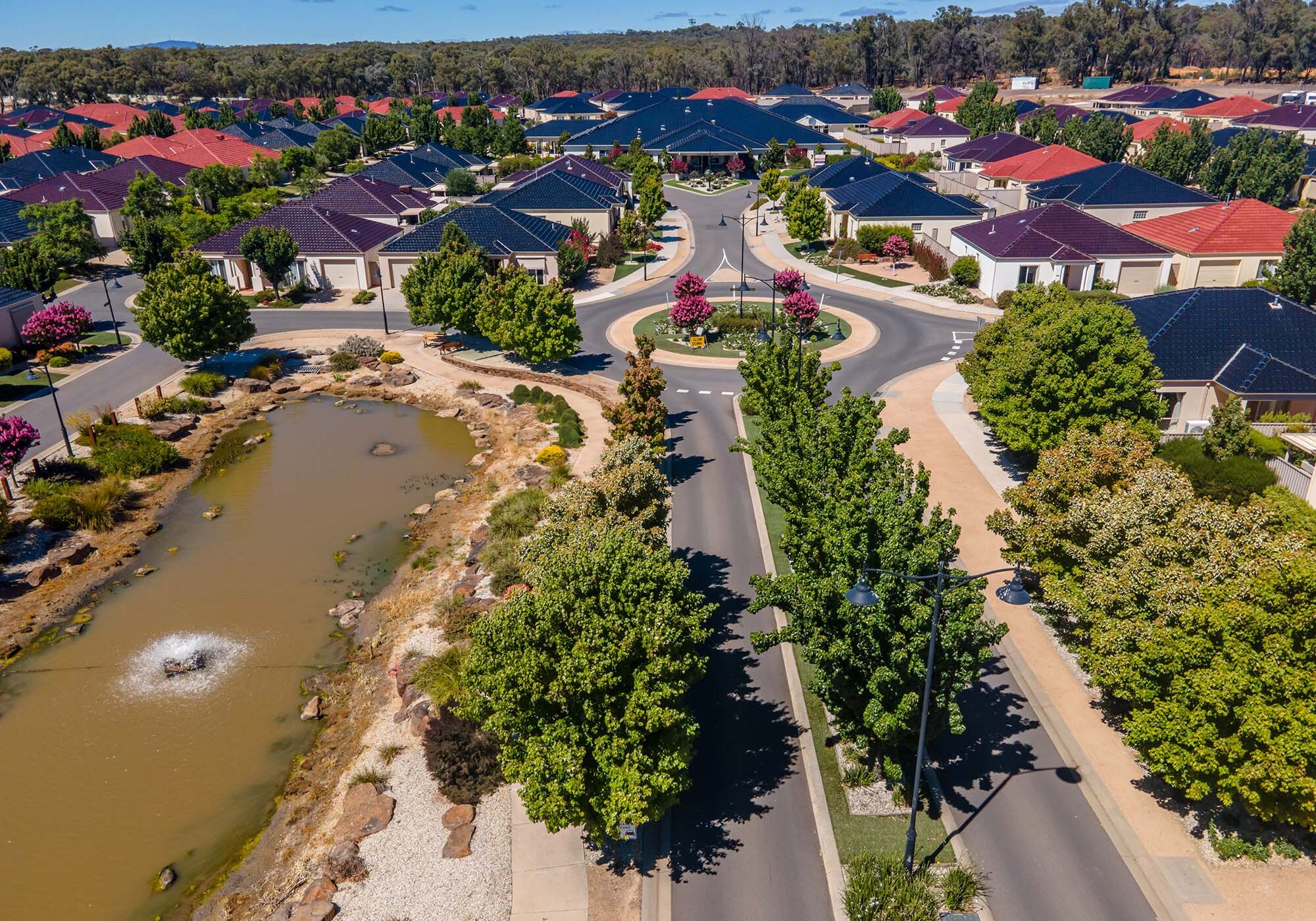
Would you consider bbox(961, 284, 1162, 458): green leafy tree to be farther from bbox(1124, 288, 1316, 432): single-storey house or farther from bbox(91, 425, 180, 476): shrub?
bbox(91, 425, 180, 476): shrub

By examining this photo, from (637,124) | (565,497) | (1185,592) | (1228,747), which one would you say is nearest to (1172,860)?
(1228,747)

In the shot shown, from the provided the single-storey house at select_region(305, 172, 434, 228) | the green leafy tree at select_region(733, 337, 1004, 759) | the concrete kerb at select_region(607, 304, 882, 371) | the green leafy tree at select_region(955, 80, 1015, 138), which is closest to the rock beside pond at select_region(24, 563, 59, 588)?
the green leafy tree at select_region(733, 337, 1004, 759)

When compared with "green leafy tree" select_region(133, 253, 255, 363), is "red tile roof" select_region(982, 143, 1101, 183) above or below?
above

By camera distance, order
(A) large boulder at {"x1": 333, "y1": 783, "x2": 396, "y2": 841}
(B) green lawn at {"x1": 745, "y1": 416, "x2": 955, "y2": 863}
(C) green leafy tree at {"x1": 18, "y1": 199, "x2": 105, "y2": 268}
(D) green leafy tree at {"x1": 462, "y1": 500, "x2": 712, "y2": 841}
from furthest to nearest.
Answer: (C) green leafy tree at {"x1": 18, "y1": 199, "x2": 105, "y2": 268} < (A) large boulder at {"x1": 333, "y1": 783, "x2": 396, "y2": 841} < (B) green lawn at {"x1": 745, "y1": 416, "x2": 955, "y2": 863} < (D) green leafy tree at {"x1": 462, "y1": 500, "x2": 712, "y2": 841}

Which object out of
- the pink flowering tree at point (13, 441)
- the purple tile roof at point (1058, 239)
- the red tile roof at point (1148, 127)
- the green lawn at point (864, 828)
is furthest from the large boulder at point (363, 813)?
the red tile roof at point (1148, 127)

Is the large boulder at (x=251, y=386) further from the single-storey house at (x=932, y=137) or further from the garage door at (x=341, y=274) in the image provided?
the single-storey house at (x=932, y=137)

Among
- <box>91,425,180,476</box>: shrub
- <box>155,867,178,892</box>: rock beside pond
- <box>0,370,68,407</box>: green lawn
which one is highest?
<box>0,370,68,407</box>: green lawn

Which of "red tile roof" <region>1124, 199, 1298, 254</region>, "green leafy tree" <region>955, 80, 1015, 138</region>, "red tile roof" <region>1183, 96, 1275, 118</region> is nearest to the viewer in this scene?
"red tile roof" <region>1124, 199, 1298, 254</region>
